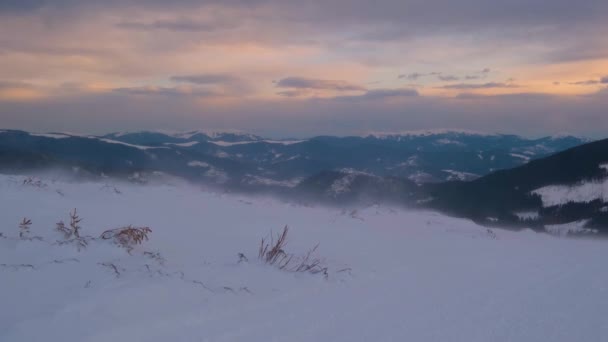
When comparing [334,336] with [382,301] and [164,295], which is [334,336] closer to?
[382,301]

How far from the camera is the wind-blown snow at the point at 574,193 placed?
67812 millimetres

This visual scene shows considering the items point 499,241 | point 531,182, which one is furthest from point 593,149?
point 499,241

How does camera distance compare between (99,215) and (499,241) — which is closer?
(99,215)

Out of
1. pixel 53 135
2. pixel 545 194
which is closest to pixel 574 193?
pixel 545 194

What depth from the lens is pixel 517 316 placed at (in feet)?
17.4

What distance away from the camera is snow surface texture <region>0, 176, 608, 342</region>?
465cm

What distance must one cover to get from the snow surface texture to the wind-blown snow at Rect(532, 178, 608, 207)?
68.3 meters

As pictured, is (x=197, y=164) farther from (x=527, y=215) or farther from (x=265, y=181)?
(x=527, y=215)

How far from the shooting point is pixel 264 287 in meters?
6.10

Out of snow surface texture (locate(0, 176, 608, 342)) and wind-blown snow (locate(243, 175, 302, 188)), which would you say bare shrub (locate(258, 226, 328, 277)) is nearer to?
snow surface texture (locate(0, 176, 608, 342))

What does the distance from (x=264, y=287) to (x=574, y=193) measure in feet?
260

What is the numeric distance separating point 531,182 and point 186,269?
87260 millimetres

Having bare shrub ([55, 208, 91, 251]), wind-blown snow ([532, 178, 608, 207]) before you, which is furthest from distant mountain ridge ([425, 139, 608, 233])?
bare shrub ([55, 208, 91, 251])

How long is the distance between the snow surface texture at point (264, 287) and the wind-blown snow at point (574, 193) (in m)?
68.3
